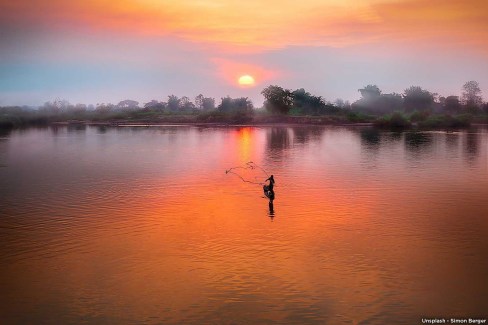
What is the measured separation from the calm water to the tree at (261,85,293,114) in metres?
135

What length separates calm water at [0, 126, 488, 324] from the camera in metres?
19.9

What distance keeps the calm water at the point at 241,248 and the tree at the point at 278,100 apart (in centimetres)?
13482

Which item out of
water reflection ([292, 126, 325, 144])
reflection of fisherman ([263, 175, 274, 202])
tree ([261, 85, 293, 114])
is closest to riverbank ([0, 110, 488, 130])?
tree ([261, 85, 293, 114])

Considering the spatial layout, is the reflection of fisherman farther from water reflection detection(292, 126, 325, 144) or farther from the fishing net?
water reflection detection(292, 126, 325, 144)

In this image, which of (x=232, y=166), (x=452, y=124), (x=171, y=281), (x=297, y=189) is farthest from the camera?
(x=452, y=124)

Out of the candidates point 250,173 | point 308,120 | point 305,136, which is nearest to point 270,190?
point 250,173

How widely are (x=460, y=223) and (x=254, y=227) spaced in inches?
513

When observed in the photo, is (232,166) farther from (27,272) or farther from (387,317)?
(387,317)

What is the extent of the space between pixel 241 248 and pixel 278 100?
163540 millimetres

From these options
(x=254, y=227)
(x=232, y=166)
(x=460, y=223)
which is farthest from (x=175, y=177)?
(x=460, y=223)

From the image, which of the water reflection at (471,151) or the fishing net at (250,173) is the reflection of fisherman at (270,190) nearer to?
the fishing net at (250,173)

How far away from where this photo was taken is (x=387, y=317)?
1902 centimetres

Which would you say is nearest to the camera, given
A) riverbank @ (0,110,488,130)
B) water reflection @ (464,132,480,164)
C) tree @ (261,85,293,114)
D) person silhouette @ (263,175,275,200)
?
person silhouette @ (263,175,275,200)

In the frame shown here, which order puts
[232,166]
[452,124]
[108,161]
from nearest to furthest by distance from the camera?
[232,166]
[108,161]
[452,124]
